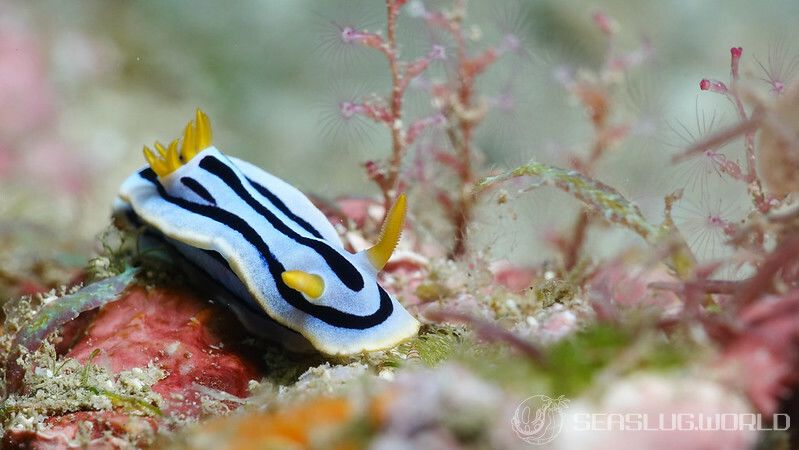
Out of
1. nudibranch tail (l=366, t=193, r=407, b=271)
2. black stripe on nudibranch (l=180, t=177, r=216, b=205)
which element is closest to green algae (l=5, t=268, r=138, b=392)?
black stripe on nudibranch (l=180, t=177, r=216, b=205)

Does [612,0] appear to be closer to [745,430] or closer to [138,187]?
[138,187]

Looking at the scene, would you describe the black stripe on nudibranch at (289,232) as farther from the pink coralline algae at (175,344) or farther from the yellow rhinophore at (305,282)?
the pink coralline algae at (175,344)

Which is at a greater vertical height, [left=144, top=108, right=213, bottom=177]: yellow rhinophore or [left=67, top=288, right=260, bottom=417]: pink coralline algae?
[left=144, top=108, right=213, bottom=177]: yellow rhinophore

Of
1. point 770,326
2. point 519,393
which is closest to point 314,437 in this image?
point 519,393

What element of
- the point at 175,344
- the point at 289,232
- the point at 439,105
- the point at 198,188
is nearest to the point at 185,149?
the point at 198,188

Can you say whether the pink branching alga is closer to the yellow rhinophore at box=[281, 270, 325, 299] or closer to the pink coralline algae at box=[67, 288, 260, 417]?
the yellow rhinophore at box=[281, 270, 325, 299]

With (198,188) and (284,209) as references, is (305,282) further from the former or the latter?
(198,188)

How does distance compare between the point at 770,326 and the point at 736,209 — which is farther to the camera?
the point at 736,209
